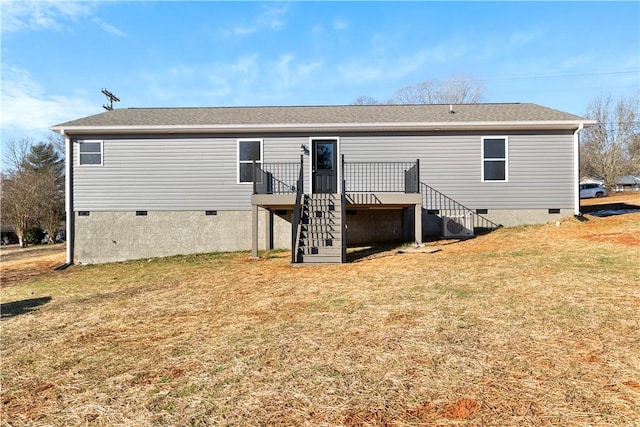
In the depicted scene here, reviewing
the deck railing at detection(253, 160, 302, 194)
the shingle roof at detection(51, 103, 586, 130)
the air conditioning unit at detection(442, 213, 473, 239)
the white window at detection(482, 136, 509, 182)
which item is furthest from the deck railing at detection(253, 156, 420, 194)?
the white window at detection(482, 136, 509, 182)

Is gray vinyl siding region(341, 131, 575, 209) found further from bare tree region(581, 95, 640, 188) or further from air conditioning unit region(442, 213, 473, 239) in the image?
bare tree region(581, 95, 640, 188)

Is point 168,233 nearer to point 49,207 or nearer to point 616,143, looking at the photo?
point 49,207

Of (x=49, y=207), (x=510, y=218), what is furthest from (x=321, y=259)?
(x=49, y=207)

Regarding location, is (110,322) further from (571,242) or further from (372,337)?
(571,242)

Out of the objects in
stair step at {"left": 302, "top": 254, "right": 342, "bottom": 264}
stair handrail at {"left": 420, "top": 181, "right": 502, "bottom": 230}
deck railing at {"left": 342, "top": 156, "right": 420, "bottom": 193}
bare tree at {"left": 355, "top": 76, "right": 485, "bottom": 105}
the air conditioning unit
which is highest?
bare tree at {"left": 355, "top": 76, "right": 485, "bottom": 105}

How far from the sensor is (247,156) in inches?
494

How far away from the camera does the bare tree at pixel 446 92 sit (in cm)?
3294

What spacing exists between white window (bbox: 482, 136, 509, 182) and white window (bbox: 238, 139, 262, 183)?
7.76m

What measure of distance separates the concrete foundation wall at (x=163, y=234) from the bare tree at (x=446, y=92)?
26.0 m

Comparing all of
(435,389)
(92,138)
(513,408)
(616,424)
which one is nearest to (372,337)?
(435,389)

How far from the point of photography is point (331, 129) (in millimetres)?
12195

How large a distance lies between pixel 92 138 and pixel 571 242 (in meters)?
15.0

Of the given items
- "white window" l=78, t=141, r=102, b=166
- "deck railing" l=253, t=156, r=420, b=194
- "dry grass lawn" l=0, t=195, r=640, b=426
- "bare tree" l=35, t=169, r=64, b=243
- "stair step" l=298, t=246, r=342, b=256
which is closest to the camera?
"dry grass lawn" l=0, t=195, r=640, b=426

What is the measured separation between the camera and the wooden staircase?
28.9ft
